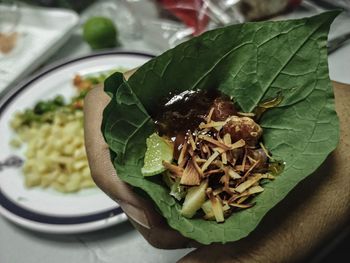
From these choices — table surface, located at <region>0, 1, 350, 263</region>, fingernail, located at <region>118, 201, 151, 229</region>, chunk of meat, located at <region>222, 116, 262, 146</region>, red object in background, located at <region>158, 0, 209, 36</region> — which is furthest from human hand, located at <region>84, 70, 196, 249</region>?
red object in background, located at <region>158, 0, 209, 36</region>

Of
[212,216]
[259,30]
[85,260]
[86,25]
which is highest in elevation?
[259,30]

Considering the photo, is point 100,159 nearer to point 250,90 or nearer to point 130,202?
point 130,202

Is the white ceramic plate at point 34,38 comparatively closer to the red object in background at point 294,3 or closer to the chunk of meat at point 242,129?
the red object in background at point 294,3

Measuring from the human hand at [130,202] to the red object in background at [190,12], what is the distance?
21.1 inches

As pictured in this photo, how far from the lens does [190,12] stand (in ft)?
3.32

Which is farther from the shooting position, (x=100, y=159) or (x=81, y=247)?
(x=81, y=247)

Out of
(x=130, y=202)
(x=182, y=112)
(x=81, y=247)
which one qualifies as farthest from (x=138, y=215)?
(x=81, y=247)

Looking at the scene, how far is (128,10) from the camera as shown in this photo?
111cm

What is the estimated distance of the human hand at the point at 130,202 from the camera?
458 millimetres

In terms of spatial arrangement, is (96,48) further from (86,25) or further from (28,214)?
(28,214)

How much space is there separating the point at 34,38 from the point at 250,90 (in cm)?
81

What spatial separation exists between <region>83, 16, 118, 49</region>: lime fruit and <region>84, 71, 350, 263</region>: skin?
630mm

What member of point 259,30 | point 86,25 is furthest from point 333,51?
point 86,25

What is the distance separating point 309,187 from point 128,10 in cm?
76
